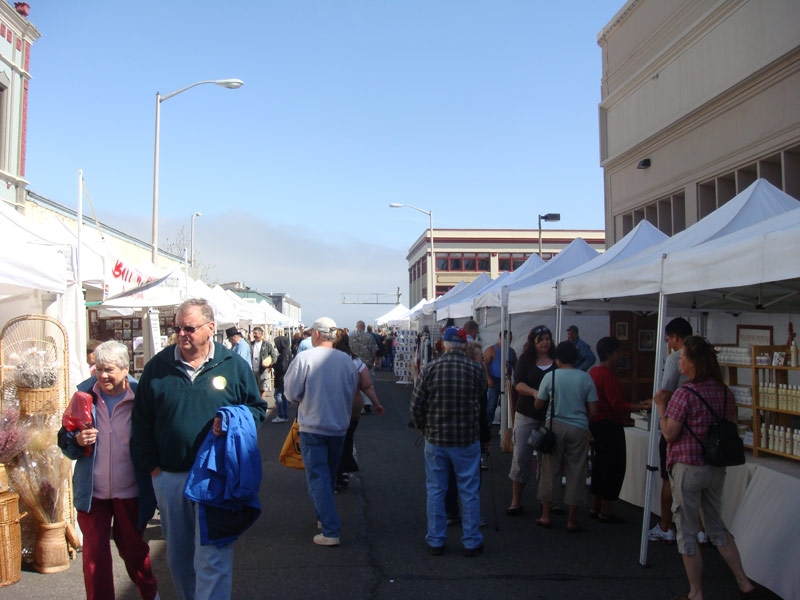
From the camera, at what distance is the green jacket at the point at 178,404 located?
3.78 meters

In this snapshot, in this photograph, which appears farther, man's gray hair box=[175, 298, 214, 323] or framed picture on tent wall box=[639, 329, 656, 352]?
framed picture on tent wall box=[639, 329, 656, 352]

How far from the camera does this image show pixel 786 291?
7.02m

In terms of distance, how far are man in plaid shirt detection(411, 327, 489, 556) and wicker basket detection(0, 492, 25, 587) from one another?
122 inches

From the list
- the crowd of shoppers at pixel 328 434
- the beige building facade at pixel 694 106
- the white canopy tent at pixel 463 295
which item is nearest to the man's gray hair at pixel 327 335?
the crowd of shoppers at pixel 328 434

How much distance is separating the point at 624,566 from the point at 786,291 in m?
3.32

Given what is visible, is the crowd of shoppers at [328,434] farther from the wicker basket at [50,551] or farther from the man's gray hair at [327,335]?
the wicker basket at [50,551]

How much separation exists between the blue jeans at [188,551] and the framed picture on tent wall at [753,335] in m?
7.38

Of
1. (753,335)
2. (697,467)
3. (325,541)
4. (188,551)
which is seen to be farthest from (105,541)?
(753,335)

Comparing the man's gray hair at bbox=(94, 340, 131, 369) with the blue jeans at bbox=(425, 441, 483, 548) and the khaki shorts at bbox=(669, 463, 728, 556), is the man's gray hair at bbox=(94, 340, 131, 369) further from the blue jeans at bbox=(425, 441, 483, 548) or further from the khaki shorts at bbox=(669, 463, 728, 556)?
the khaki shorts at bbox=(669, 463, 728, 556)

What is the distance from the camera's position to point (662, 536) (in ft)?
20.6

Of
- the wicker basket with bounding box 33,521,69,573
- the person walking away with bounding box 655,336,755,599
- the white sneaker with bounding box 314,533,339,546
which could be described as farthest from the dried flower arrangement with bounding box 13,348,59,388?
the person walking away with bounding box 655,336,755,599

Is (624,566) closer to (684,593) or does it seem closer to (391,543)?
(684,593)

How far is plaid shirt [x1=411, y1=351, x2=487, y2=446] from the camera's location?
19.0 feet

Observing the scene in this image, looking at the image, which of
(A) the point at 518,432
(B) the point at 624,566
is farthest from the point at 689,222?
(B) the point at 624,566
